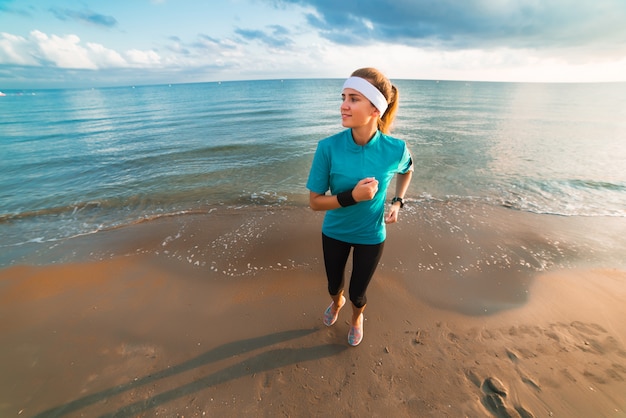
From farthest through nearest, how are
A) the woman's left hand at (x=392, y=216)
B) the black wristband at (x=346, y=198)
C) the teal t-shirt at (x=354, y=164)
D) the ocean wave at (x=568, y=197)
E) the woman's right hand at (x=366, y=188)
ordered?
the ocean wave at (x=568, y=197)
the woman's left hand at (x=392, y=216)
the teal t-shirt at (x=354, y=164)
the black wristband at (x=346, y=198)
the woman's right hand at (x=366, y=188)

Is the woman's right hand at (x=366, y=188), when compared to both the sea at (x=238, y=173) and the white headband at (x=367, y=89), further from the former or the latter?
the sea at (x=238, y=173)

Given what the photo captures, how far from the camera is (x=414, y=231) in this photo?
6023mm

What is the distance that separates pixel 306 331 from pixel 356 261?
1.43 metres

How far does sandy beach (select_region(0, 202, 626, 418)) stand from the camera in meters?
2.69

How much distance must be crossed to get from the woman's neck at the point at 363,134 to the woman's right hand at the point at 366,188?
1.60 feet

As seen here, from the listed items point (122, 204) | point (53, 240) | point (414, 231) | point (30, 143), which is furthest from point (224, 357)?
point (30, 143)

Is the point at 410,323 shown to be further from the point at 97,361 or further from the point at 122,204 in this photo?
the point at 122,204

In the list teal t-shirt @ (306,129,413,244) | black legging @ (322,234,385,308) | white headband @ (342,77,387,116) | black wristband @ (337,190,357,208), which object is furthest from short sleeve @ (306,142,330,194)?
black legging @ (322,234,385,308)

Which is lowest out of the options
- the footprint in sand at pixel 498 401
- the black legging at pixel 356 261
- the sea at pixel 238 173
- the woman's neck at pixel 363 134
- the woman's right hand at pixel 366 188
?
the sea at pixel 238 173

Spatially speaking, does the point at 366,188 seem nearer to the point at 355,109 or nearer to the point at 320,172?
the point at 320,172

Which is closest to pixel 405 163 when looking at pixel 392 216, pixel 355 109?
pixel 392 216

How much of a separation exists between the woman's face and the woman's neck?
2.5 inches

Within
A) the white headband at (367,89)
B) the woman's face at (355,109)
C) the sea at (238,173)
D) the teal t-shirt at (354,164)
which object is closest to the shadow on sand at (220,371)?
the teal t-shirt at (354,164)

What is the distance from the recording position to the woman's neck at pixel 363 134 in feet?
7.32
